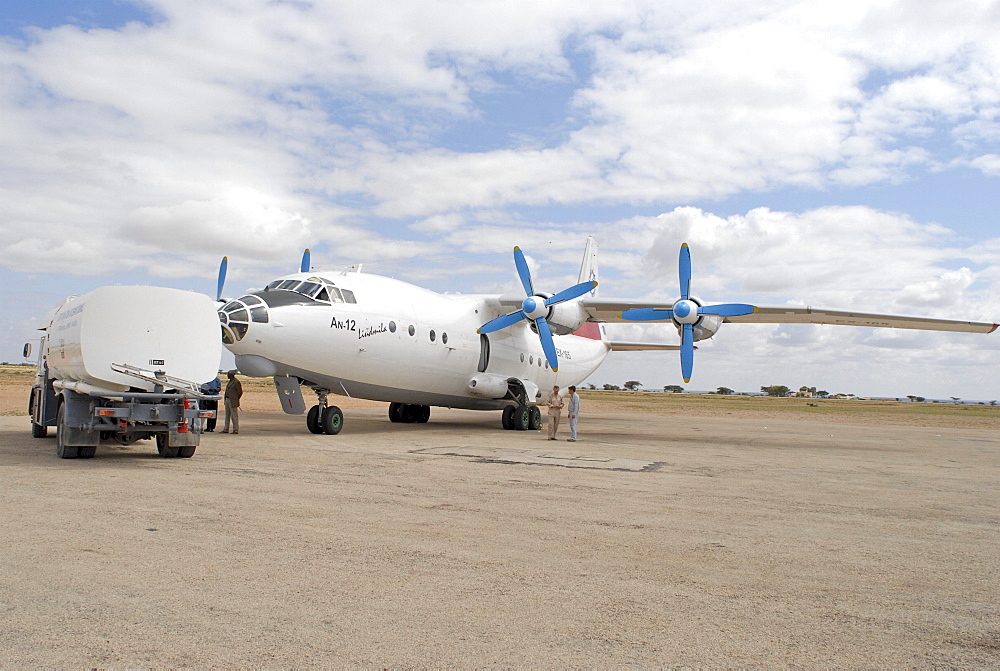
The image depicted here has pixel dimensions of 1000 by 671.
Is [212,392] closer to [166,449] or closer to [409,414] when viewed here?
[166,449]

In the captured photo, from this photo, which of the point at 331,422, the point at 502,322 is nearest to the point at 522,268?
the point at 502,322

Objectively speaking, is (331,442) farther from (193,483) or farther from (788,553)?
(788,553)

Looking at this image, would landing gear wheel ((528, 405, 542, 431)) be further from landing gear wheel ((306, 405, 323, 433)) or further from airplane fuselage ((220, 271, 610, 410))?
landing gear wheel ((306, 405, 323, 433))

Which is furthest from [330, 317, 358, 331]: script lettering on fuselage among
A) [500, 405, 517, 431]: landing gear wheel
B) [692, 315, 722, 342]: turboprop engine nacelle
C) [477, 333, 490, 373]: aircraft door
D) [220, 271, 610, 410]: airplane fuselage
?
[692, 315, 722, 342]: turboprop engine nacelle

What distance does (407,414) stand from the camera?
25375 mm

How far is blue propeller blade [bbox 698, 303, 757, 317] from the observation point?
71.0ft

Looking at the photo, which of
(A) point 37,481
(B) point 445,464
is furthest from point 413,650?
(B) point 445,464

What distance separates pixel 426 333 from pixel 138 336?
9541 millimetres

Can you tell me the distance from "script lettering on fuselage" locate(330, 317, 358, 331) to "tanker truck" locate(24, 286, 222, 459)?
510 cm

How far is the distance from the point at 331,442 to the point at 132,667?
12.7 metres

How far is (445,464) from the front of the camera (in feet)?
41.4

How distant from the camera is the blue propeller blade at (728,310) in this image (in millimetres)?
21641

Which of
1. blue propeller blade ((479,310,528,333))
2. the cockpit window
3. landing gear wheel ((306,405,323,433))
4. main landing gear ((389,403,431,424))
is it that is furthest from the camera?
main landing gear ((389,403,431,424))

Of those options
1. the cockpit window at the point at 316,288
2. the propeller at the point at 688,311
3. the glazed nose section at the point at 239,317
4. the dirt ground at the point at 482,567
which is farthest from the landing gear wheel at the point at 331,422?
the propeller at the point at 688,311
